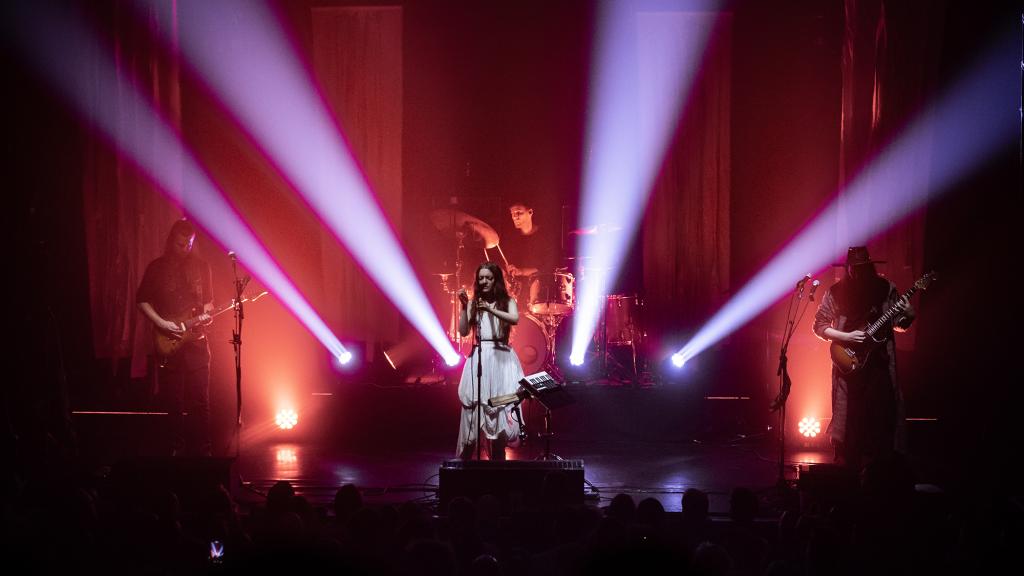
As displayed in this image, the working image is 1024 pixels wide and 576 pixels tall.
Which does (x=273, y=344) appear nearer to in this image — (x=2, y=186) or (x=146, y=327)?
(x=146, y=327)

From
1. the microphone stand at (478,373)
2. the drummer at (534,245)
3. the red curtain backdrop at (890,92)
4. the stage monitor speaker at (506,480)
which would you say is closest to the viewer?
the stage monitor speaker at (506,480)

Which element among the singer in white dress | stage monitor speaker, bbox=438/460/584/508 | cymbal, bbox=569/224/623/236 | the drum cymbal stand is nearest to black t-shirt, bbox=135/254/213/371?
the singer in white dress

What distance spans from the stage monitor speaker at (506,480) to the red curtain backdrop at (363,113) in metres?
4.53

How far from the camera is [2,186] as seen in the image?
8.62 meters

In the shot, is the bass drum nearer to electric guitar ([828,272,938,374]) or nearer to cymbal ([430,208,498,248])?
cymbal ([430,208,498,248])

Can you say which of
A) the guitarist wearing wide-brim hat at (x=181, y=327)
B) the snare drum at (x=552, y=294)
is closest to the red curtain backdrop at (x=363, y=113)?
the snare drum at (x=552, y=294)

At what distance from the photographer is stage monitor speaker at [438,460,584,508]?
5055 mm

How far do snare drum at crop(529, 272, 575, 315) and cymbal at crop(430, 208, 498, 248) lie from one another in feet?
2.48

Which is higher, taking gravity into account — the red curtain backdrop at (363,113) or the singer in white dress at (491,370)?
the red curtain backdrop at (363,113)

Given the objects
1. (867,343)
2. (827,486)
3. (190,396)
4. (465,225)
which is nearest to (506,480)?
(827,486)

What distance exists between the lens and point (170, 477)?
483 cm

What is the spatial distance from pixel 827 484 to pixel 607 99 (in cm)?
644

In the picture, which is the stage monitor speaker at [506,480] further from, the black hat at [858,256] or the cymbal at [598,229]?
the cymbal at [598,229]

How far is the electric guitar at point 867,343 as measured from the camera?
616cm
